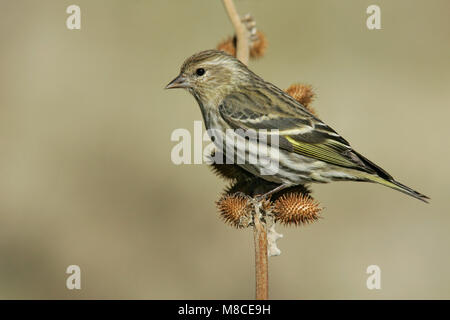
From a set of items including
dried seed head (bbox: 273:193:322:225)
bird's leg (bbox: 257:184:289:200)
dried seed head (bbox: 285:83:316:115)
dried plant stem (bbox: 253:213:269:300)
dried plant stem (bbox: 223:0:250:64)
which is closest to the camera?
dried plant stem (bbox: 253:213:269:300)

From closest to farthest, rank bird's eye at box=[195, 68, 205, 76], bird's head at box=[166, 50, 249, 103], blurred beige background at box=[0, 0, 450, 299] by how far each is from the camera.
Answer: bird's head at box=[166, 50, 249, 103], bird's eye at box=[195, 68, 205, 76], blurred beige background at box=[0, 0, 450, 299]

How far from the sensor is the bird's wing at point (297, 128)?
613 cm

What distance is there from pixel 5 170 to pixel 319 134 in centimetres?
682

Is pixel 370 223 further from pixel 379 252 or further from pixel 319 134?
pixel 319 134

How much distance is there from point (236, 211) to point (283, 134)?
48.4 inches

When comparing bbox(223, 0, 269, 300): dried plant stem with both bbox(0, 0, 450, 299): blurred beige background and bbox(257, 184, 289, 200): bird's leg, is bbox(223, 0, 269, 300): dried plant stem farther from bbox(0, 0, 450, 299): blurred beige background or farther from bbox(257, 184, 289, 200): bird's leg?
bbox(0, 0, 450, 299): blurred beige background

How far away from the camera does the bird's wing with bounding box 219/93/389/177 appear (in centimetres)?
613

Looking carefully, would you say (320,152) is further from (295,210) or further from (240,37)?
(240,37)

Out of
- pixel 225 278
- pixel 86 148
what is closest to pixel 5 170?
pixel 86 148

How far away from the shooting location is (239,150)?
20.0ft

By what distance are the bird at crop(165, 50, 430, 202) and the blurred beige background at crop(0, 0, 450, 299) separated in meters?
3.89

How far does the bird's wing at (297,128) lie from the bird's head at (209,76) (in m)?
0.41

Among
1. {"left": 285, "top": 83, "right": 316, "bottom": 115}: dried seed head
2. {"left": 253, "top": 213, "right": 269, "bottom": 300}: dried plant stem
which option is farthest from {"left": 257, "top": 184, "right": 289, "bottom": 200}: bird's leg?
{"left": 285, "top": 83, "right": 316, "bottom": 115}: dried seed head

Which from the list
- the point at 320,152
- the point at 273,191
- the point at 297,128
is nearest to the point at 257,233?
the point at 273,191
